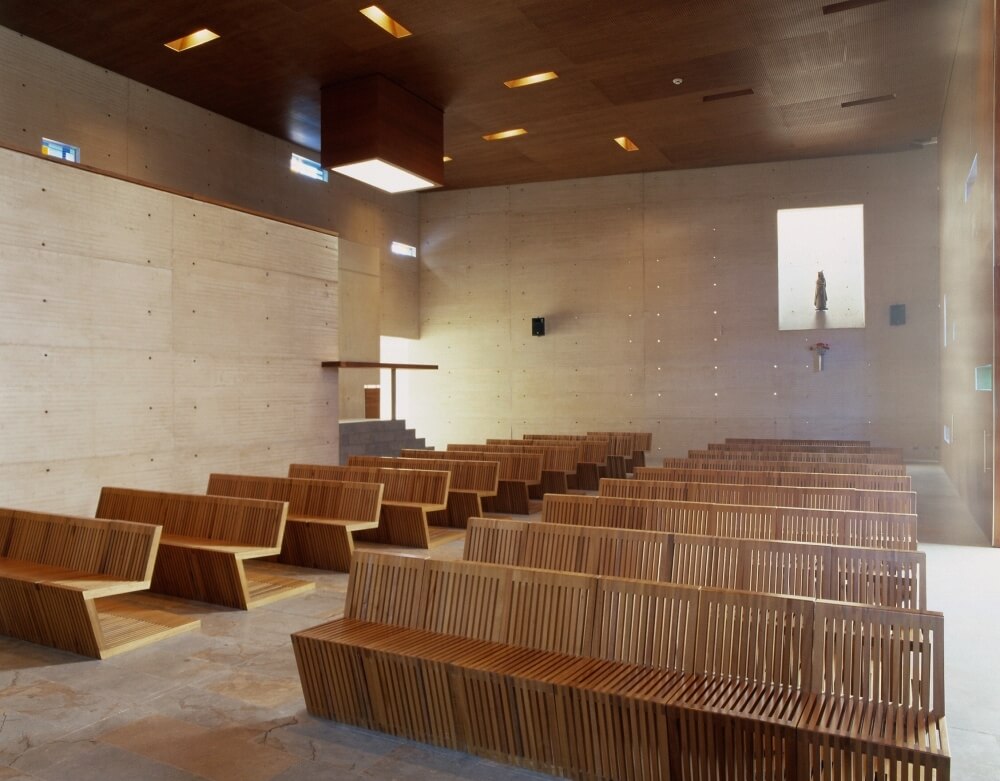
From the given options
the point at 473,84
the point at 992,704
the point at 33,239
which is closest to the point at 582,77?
the point at 473,84

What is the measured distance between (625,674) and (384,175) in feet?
27.3

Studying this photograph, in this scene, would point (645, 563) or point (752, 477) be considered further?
point (752, 477)

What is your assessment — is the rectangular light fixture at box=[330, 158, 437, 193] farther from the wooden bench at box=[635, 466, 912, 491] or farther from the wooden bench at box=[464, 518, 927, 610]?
the wooden bench at box=[464, 518, 927, 610]

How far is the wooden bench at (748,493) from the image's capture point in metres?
5.36

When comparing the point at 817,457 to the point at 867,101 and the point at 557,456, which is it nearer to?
the point at 557,456

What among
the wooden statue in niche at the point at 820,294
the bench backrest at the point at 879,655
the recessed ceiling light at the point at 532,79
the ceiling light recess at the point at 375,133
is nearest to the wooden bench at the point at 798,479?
the bench backrest at the point at 879,655

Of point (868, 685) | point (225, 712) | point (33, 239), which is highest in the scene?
point (33, 239)

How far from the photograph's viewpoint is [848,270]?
45.5 feet

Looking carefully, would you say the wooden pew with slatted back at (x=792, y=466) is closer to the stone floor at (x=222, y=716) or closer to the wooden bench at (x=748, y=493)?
the wooden bench at (x=748, y=493)

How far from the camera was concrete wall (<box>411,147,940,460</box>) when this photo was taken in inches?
516

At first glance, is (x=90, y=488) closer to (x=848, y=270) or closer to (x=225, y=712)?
(x=225, y=712)

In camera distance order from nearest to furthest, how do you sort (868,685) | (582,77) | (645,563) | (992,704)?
(868,685)
(992,704)
(645,563)
(582,77)

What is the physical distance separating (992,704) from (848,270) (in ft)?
38.7

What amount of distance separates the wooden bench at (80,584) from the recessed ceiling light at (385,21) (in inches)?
229
